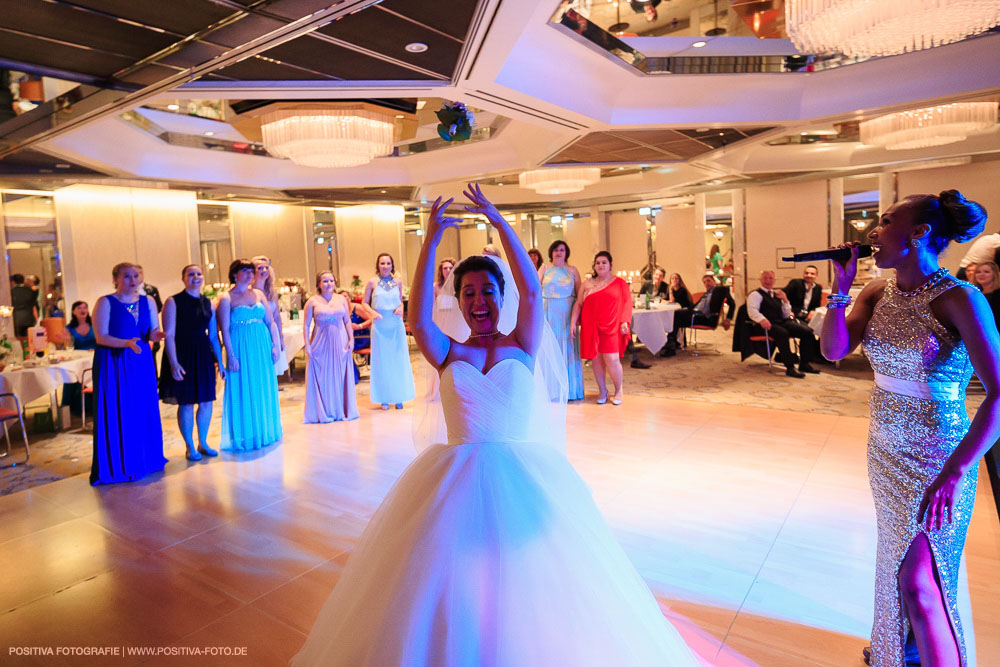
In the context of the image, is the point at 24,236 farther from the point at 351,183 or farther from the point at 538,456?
the point at 538,456

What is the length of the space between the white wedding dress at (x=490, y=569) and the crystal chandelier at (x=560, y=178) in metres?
8.90

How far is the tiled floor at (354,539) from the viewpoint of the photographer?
251 cm

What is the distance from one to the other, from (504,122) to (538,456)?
7845 mm

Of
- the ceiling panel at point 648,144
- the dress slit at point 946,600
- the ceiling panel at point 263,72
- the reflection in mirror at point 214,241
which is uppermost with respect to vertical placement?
the ceiling panel at point 648,144

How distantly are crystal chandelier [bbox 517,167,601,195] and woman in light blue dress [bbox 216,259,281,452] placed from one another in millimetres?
6151

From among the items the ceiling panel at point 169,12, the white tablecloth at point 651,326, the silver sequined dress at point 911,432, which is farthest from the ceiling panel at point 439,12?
the white tablecloth at point 651,326

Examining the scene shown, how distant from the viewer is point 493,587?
5.49ft

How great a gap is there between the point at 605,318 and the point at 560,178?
15.5 ft

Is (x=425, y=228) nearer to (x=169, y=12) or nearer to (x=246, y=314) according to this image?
(x=246, y=314)

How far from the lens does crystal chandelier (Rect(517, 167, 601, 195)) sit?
10445mm

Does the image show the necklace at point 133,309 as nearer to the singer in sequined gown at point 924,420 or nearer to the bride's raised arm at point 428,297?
the bride's raised arm at point 428,297

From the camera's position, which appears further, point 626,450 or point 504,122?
point 504,122

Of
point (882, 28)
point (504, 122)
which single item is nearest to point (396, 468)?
point (882, 28)

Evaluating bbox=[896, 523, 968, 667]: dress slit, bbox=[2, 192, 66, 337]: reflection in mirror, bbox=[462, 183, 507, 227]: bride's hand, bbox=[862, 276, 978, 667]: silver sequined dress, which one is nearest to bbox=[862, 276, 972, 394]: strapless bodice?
bbox=[862, 276, 978, 667]: silver sequined dress
